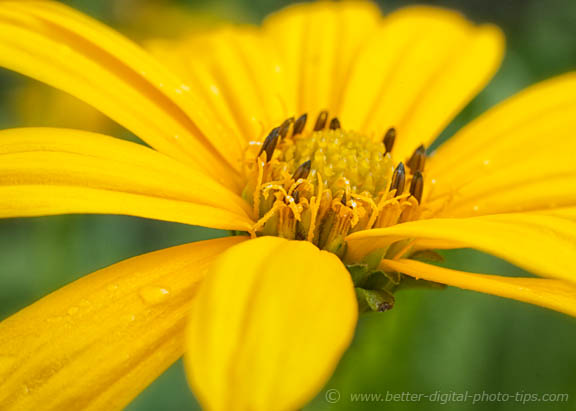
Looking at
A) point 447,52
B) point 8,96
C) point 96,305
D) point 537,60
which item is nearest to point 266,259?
point 96,305

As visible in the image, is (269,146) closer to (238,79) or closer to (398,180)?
(398,180)

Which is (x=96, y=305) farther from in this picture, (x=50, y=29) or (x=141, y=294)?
(x=50, y=29)

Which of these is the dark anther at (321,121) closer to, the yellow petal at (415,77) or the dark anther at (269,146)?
the yellow petal at (415,77)

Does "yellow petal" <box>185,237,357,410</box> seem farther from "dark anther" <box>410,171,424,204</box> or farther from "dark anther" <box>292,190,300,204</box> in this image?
"dark anther" <box>410,171,424,204</box>

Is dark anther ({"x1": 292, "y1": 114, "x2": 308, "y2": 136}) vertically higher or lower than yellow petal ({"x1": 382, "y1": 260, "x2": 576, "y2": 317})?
higher

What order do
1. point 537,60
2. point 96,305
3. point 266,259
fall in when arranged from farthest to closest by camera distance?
point 537,60, point 96,305, point 266,259


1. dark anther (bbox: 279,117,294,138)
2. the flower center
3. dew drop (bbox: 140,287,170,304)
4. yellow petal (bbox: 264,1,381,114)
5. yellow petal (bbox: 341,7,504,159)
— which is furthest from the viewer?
yellow petal (bbox: 264,1,381,114)

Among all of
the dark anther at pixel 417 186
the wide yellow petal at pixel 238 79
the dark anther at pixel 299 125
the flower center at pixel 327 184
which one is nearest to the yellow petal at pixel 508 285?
the flower center at pixel 327 184

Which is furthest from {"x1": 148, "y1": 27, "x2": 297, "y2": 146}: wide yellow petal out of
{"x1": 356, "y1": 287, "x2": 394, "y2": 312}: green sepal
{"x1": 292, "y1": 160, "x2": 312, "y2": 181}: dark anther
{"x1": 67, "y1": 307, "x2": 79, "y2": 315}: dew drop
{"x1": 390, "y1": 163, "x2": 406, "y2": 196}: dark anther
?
{"x1": 67, "y1": 307, "x2": 79, "y2": 315}: dew drop
